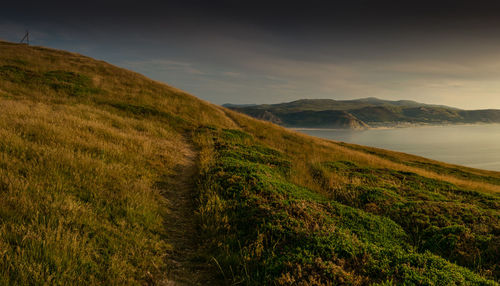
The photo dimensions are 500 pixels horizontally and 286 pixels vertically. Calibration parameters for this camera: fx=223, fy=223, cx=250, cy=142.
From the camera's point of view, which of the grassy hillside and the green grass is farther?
the green grass

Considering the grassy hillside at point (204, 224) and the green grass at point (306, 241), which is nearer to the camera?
the grassy hillside at point (204, 224)

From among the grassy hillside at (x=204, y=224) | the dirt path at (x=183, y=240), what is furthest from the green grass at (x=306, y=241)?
the dirt path at (x=183, y=240)

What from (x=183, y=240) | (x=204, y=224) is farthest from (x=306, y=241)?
(x=183, y=240)

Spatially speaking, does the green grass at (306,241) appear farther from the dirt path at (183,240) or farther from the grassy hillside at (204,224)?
the dirt path at (183,240)

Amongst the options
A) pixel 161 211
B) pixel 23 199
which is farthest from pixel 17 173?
pixel 161 211

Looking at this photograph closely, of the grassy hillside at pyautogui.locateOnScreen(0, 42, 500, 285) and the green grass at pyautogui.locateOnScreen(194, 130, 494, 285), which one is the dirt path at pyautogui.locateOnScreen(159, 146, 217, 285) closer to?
the grassy hillside at pyautogui.locateOnScreen(0, 42, 500, 285)

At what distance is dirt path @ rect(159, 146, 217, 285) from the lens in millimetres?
4613

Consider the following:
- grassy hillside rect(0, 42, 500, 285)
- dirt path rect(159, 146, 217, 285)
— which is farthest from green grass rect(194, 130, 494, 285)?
dirt path rect(159, 146, 217, 285)

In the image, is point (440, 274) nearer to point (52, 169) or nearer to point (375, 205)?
point (375, 205)

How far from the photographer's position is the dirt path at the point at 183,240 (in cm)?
461

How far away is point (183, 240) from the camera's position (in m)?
5.77

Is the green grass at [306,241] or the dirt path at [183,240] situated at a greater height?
the green grass at [306,241]

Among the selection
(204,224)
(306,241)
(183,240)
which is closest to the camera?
Answer: (306,241)

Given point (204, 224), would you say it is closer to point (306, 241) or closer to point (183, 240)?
point (183, 240)
